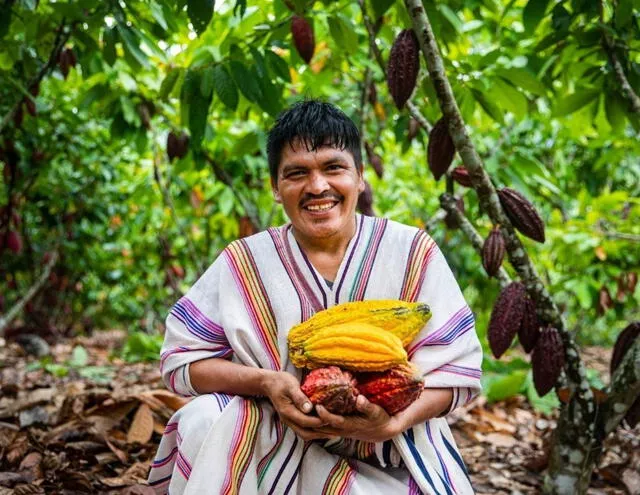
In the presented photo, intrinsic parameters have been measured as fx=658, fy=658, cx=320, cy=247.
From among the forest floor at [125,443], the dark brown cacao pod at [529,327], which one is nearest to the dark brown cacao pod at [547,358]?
the dark brown cacao pod at [529,327]

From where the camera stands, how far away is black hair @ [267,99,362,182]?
148 centimetres

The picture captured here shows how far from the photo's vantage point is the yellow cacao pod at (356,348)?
1241mm

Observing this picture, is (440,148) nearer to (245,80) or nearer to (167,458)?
(245,80)

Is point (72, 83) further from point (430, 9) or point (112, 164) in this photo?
point (430, 9)

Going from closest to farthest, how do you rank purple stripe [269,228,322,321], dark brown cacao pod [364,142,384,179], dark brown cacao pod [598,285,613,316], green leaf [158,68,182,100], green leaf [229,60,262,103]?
purple stripe [269,228,322,321] → green leaf [229,60,262,103] → green leaf [158,68,182,100] → dark brown cacao pod [364,142,384,179] → dark brown cacao pod [598,285,613,316]

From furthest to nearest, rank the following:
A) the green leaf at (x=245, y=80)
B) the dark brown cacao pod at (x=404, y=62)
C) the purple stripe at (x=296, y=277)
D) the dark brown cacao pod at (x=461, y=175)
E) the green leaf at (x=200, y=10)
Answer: the green leaf at (x=245, y=80)
the dark brown cacao pod at (x=461, y=175)
the dark brown cacao pod at (x=404, y=62)
the green leaf at (x=200, y=10)
the purple stripe at (x=296, y=277)

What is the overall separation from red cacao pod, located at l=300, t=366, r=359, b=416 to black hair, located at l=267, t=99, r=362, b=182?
0.52m

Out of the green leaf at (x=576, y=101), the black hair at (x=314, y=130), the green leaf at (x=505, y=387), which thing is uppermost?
the green leaf at (x=576, y=101)

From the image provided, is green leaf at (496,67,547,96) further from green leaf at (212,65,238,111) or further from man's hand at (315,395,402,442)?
man's hand at (315,395,402,442)

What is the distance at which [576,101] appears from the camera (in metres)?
2.23

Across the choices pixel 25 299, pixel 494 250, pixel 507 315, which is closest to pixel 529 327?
pixel 507 315

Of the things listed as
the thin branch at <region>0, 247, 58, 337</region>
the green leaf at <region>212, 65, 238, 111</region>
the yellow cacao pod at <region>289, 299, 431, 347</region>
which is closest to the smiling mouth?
the yellow cacao pod at <region>289, 299, 431, 347</region>

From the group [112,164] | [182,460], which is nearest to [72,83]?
[112,164]

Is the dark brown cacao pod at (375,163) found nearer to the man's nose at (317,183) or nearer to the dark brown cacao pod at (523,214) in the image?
the dark brown cacao pod at (523,214)
